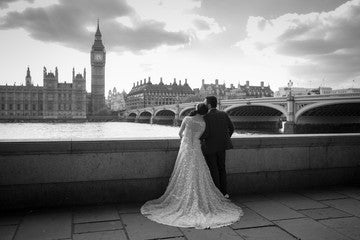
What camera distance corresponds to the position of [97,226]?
3590 mm

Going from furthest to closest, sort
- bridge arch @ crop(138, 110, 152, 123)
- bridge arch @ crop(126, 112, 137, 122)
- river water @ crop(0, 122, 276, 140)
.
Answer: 1. bridge arch @ crop(126, 112, 137, 122)
2. bridge arch @ crop(138, 110, 152, 123)
3. river water @ crop(0, 122, 276, 140)

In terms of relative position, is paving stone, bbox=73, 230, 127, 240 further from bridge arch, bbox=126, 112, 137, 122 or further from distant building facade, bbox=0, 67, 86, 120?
distant building facade, bbox=0, 67, 86, 120

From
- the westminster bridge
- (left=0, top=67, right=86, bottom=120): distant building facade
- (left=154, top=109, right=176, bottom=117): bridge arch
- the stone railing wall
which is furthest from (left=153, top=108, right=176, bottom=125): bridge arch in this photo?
the stone railing wall

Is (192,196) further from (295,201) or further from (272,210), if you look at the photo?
(295,201)

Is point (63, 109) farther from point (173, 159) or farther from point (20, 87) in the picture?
Answer: point (173, 159)

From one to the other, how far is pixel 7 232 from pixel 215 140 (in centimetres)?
265

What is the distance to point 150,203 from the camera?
14.4ft

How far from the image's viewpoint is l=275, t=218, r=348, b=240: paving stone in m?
3.32

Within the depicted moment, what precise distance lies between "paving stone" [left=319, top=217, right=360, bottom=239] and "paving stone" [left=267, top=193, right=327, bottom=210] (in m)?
0.54

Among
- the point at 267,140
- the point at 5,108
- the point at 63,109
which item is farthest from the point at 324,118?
the point at 5,108

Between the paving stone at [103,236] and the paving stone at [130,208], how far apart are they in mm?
732

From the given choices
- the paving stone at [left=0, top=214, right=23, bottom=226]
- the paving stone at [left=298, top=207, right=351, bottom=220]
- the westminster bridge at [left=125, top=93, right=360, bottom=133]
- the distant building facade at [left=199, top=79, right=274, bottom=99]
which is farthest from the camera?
the distant building facade at [left=199, top=79, right=274, bottom=99]

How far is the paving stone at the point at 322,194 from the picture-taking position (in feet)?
15.9

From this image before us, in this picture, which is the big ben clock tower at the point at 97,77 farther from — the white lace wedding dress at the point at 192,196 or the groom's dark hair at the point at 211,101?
the white lace wedding dress at the point at 192,196
